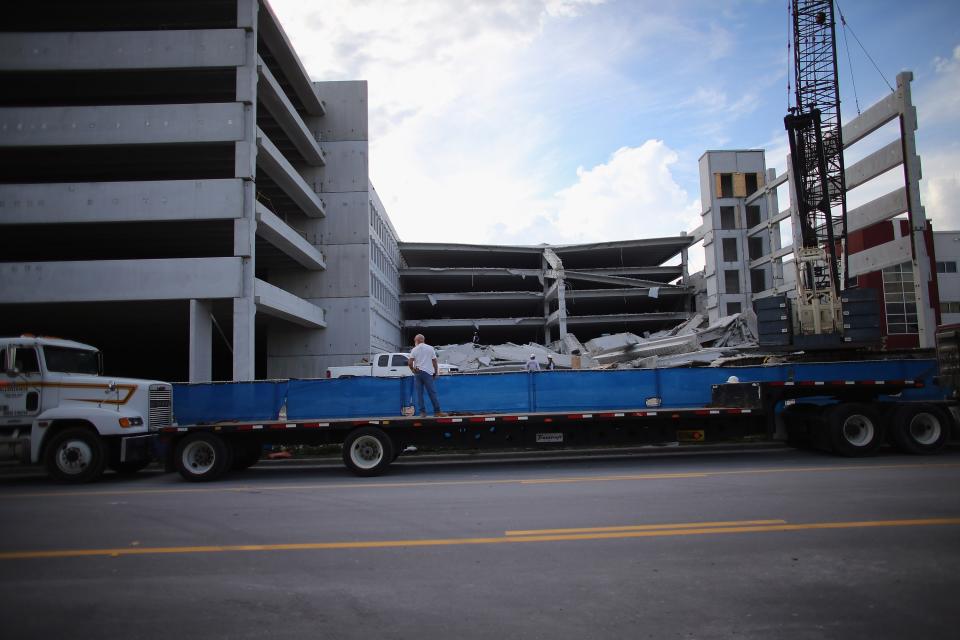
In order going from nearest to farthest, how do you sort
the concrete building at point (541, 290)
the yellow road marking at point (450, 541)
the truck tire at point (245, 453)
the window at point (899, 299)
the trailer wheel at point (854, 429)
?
the yellow road marking at point (450, 541), the trailer wheel at point (854, 429), the truck tire at point (245, 453), the window at point (899, 299), the concrete building at point (541, 290)

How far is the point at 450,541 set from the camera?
602cm

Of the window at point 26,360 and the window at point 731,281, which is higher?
the window at point 731,281

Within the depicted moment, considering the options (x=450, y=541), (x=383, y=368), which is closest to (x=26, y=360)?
(x=450, y=541)

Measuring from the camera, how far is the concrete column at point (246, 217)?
22.8 m

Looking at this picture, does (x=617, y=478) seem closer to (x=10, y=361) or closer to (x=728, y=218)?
(x=10, y=361)

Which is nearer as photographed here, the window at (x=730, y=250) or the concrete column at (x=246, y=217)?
the concrete column at (x=246, y=217)

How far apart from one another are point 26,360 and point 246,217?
515 inches

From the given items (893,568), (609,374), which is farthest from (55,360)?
(893,568)

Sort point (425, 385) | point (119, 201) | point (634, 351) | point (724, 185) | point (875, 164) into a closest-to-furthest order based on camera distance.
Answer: point (425, 385) → point (119, 201) → point (875, 164) → point (634, 351) → point (724, 185)

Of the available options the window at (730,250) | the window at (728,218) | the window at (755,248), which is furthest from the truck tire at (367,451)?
the window at (755,248)

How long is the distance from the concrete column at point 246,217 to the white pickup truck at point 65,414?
445 inches

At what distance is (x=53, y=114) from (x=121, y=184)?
3.80 m

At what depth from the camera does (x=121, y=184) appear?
74.3ft

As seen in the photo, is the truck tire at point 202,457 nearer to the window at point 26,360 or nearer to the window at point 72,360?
the window at point 72,360
